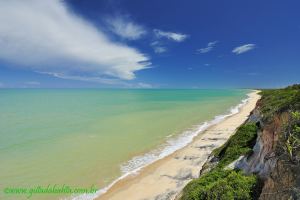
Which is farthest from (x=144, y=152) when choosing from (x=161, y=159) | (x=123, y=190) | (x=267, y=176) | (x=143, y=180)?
(x=267, y=176)

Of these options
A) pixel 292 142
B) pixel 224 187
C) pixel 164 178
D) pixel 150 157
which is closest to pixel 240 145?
pixel 224 187

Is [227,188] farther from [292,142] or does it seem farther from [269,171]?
[292,142]

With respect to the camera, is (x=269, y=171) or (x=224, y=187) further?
(x=224, y=187)

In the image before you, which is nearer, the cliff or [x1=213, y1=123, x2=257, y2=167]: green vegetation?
the cliff

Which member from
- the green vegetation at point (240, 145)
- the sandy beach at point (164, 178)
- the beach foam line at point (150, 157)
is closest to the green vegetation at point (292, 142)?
the green vegetation at point (240, 145)

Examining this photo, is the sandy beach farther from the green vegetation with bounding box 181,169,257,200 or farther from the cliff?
the cliff

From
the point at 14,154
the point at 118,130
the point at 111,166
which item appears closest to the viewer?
the point at 111,166

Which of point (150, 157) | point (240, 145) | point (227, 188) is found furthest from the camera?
point (150, 157)

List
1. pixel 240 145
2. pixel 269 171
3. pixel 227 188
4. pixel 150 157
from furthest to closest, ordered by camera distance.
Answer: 1. pixel 150 157
2. pixel 240 145
3. pixel 227 188
4. pixel 269 171

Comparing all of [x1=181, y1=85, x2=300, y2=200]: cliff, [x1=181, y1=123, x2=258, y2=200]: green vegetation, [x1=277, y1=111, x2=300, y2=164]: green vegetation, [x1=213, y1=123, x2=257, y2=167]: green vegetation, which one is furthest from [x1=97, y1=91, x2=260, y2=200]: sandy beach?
[x1=277, y1=111, x2=300, y2=164]: green vegetation

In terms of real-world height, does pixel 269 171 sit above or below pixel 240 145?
above

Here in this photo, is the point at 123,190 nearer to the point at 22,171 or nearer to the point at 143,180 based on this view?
the point at 143,180
